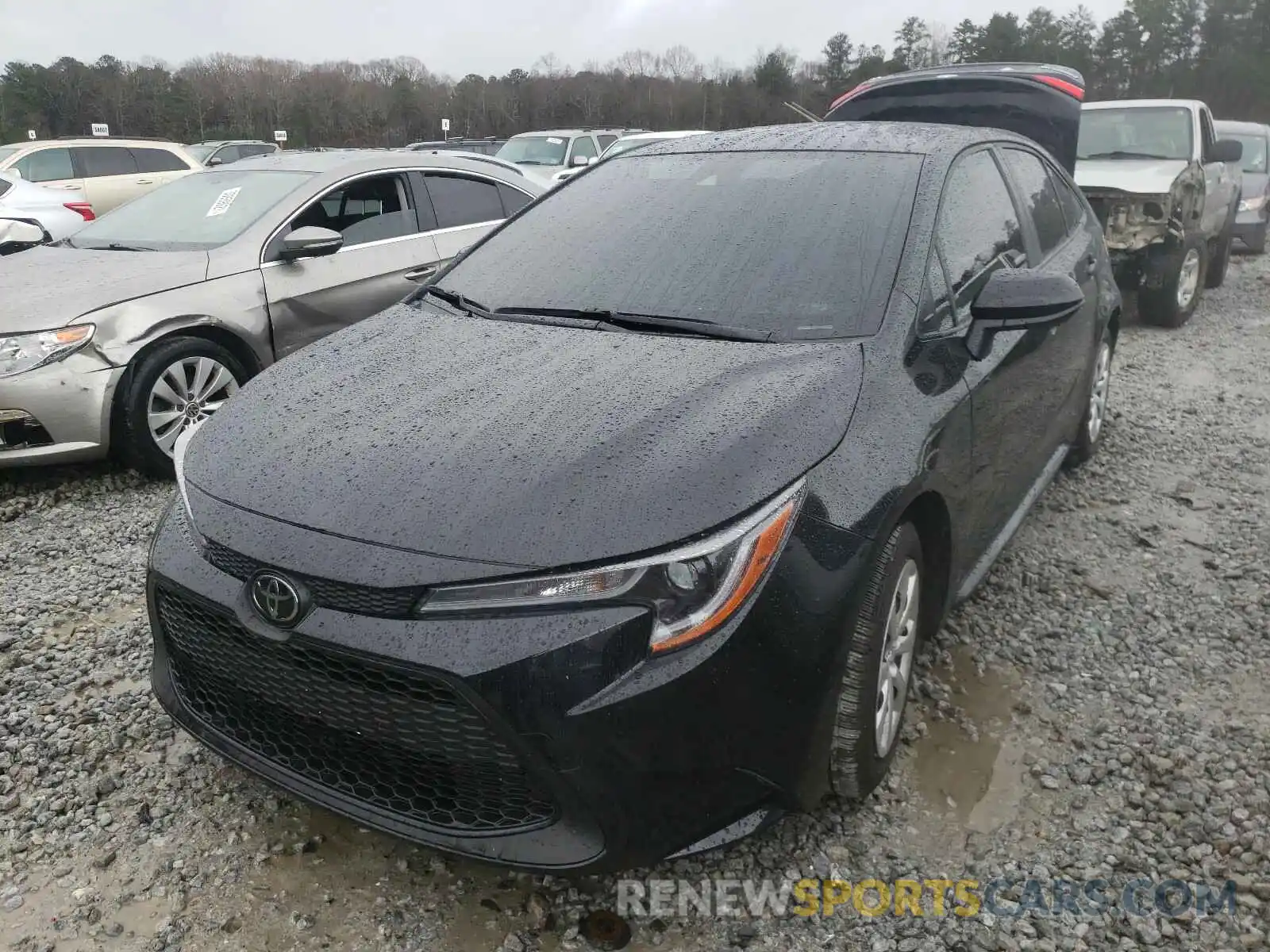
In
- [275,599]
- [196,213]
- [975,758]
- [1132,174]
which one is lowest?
[975,758]

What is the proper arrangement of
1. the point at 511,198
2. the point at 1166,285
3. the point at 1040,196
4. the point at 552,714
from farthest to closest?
the point at 1166,285
the point at 511,198
the point at 1040,196
the point at 552,714

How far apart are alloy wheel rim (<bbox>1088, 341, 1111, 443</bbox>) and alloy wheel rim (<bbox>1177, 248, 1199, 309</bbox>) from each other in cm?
351

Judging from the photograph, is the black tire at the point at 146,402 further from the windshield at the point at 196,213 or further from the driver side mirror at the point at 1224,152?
the driver side mirror at the point at 1224,152

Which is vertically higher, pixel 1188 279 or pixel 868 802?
pixel 1188 279

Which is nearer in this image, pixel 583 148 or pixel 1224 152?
pixel 1224 152

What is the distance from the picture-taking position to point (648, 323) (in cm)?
258

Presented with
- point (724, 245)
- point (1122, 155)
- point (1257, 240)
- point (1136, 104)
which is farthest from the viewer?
point (1257, 240)

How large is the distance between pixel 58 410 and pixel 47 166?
10.3m

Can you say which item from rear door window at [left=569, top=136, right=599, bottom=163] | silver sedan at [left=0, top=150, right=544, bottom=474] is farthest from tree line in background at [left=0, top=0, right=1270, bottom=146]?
silver sedan at [left=0, top=150, right=544, bottom=474]

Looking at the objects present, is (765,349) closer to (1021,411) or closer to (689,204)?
(689,204)

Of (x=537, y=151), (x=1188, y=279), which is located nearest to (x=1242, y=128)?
(x=1188, y=279)

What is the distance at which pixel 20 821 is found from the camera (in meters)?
2.34

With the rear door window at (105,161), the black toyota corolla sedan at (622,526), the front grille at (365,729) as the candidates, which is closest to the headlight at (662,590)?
the black toyota corolla sedan at (622,526)

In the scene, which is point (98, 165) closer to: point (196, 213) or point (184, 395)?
point (196, 213)
